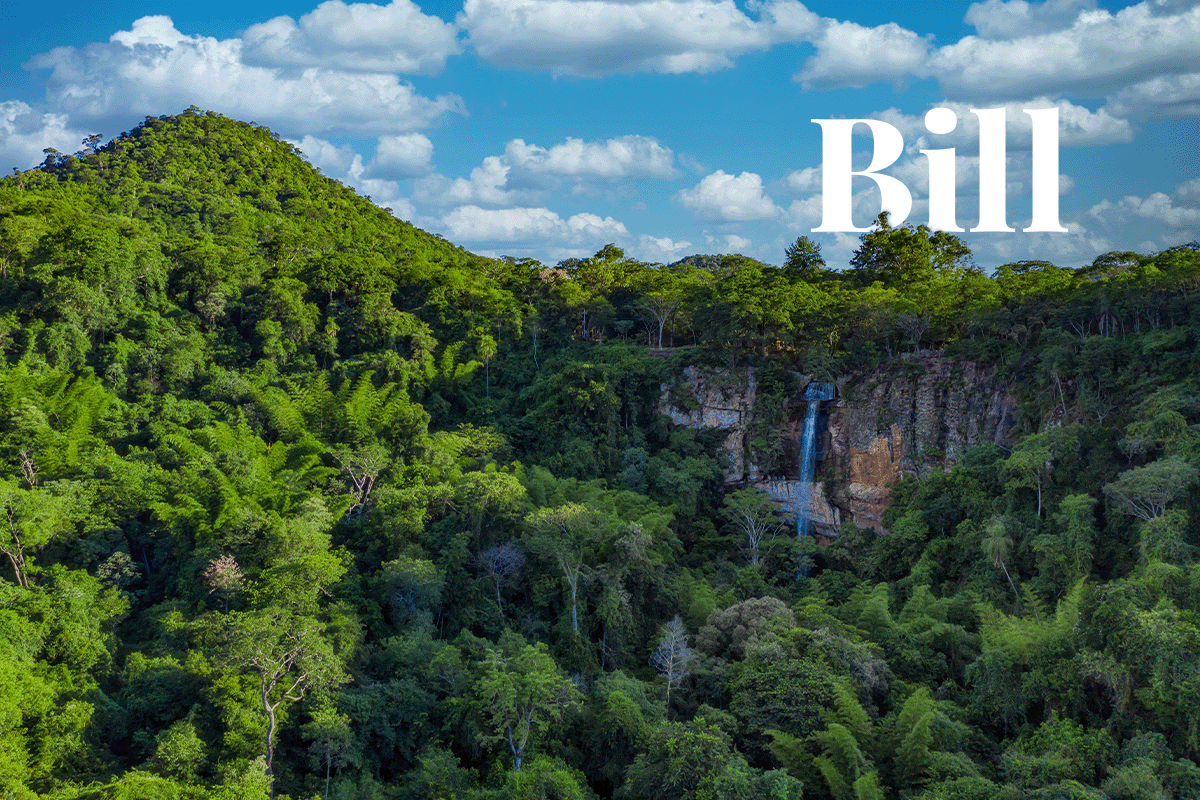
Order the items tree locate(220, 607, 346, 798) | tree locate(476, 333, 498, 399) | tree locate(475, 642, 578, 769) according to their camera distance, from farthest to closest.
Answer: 1. tree locate(476, 333, 498, 399)
2. tree locate(475, 642, 578, 769)
3. tree locate(220, 607, 346, 798)

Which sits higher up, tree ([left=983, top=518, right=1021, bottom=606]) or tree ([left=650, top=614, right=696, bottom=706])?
tree ([left=983, top=518, right=1021, bottom=606])

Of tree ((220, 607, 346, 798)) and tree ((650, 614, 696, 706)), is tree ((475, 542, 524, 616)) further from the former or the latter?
tree ((220, 607, 346, 798))

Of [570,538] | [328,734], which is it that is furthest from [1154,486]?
[328,734]

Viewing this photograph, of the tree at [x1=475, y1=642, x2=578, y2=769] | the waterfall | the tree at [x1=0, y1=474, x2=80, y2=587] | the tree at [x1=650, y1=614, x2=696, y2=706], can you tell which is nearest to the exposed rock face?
the waterfall

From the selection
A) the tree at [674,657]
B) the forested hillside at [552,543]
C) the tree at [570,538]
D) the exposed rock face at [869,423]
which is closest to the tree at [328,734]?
the forested hillside at [552,543]

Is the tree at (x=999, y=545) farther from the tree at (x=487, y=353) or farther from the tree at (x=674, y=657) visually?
the tree at (x=487, y=353)

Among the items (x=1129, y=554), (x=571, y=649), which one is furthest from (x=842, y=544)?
(x=571, y=649)
